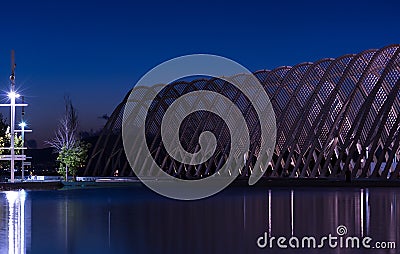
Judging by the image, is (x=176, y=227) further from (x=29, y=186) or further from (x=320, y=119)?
(x=320, y=119)

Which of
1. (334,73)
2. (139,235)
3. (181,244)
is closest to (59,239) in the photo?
(139,235)

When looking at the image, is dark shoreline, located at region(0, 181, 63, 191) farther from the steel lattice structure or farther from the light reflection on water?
the steel lattice structure

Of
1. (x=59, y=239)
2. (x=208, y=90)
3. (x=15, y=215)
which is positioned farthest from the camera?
(x=208, y=90)

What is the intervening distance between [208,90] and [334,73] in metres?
18.7

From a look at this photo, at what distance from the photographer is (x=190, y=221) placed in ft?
59.6

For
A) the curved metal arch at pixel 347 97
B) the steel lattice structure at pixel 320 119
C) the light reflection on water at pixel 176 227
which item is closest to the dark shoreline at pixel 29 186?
the light reflection on water at pixel 176 227

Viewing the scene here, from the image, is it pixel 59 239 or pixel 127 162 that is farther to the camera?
pixel 127 162

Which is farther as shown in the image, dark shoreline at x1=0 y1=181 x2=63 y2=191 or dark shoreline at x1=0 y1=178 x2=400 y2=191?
dark shoreline at x1=0 y1=178 x2=400 y2=191

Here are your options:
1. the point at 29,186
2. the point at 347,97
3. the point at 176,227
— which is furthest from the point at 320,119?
the point at 176,227

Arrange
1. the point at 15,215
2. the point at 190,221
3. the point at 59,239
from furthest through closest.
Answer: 1. the point at 15,215
2. the point at 190,221
3. the point at 59,239

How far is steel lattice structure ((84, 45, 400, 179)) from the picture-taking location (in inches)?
2007

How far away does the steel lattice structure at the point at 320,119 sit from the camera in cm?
5097

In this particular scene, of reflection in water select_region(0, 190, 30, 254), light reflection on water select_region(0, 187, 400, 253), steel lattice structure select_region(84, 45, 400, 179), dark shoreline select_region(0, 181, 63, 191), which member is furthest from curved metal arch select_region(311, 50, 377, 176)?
reflection in water select_region(0, 190, 30, 254)

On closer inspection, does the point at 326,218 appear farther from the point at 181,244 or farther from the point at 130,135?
the point at 130,135
